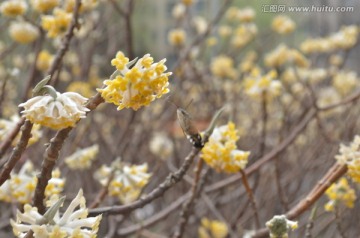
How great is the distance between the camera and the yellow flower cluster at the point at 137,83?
887 mm

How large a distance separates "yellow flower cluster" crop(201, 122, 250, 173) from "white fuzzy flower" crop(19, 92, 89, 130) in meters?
0.43

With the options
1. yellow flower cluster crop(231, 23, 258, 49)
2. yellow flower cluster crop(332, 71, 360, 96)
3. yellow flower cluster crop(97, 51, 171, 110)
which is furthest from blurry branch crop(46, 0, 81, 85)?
yellow flower cluster crop(231, 23, 258, 49)

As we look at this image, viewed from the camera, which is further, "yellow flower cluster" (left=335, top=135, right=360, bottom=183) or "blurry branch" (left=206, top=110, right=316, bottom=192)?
"blurry branch" (left=206, top=110, right=316, bottom=192)

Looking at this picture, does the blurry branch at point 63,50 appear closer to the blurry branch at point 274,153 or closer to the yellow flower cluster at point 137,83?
the yellow flower cluster at point 137,83

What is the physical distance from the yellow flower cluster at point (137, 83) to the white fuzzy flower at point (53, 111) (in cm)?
5

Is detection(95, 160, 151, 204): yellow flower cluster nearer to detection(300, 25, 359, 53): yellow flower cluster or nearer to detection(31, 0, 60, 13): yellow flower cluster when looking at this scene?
detection(31, 0, 60, 13): yellow flower cluster

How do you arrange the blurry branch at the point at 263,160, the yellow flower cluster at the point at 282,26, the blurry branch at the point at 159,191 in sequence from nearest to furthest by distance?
the blurry branch at the point at 159,191
the blurry branch at the point at 263,160
the yellow flower cluster at the point at 282,26

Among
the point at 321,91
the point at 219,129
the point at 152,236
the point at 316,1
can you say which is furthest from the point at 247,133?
the point at 219,129

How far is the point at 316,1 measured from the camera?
3979 mm

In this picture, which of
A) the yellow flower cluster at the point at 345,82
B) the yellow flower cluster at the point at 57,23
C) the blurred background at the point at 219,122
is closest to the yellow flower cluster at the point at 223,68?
the blurred background at the point at 219,122

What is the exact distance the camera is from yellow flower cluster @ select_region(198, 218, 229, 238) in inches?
92.1

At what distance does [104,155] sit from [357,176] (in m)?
1.92

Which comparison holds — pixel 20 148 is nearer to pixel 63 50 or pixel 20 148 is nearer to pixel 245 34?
pixel 63 50

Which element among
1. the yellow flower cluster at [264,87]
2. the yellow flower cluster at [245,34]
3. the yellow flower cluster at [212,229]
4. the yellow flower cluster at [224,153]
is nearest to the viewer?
the yellow flower cluster at [224,153]
